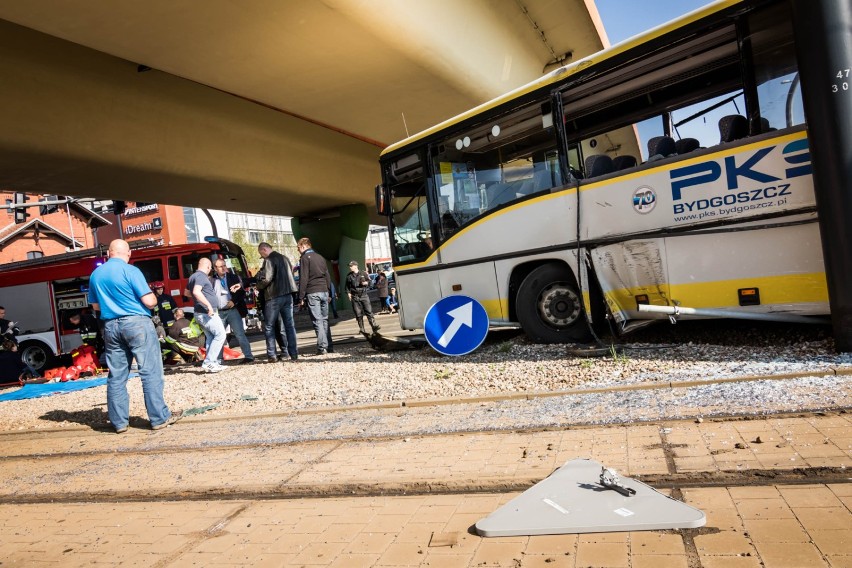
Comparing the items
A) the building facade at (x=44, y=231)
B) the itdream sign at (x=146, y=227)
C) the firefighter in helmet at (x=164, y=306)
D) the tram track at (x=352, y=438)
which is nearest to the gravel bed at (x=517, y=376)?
the tram track at (x=352, y=438)

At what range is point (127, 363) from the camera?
240 inches

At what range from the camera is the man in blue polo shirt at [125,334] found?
5848 mm

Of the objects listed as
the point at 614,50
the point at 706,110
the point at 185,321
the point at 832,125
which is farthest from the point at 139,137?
the point at 832,125

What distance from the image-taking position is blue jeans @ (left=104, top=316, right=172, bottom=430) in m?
5.88

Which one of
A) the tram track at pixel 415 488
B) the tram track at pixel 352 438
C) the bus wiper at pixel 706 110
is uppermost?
the bus wiper at pixel 706 110

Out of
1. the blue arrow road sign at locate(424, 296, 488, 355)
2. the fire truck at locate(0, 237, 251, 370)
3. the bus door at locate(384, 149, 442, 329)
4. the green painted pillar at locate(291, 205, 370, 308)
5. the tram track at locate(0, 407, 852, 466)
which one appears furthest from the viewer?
the green painted pillar at locate(291, 205, 370, 308)

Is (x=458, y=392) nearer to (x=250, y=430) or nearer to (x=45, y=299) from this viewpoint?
(x=250, y=430)

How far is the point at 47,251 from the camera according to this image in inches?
1791

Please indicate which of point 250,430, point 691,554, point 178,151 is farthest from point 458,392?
point 178,151

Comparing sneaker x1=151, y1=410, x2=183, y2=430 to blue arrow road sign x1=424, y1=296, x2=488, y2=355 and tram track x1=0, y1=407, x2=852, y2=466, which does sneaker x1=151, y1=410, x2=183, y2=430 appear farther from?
blue arrow road sign x1=424, y1=296, x2=488, y2=355

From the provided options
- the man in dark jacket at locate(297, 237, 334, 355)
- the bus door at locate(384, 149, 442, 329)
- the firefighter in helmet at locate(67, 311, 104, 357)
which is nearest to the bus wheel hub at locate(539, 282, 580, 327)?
the bus door at locate(384, 149, 442, 329)

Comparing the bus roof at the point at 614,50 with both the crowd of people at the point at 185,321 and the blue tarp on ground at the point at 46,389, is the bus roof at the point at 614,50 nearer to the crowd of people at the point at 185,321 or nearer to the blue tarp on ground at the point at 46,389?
the crowd of people at the point at 185,321

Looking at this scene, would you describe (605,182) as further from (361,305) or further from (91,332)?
(91,332)

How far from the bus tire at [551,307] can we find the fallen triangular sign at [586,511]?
436 cm
